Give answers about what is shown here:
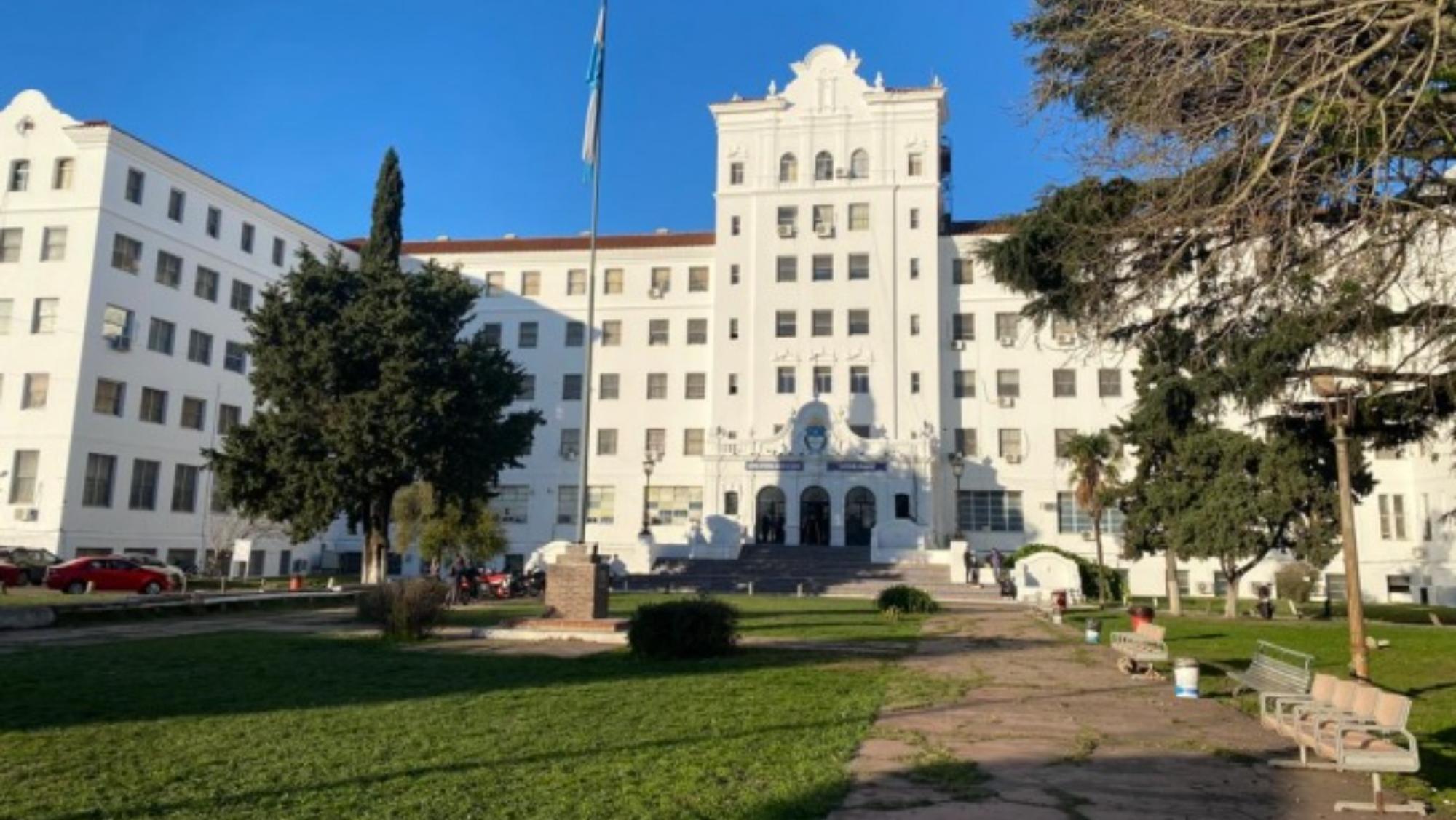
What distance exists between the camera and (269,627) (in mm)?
19391

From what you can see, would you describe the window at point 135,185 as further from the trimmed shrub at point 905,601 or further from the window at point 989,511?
the window at point 989,511

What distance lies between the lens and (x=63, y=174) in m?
42.2

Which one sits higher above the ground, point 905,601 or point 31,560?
point 31,560

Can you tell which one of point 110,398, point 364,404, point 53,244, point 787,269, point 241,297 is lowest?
point 364,404

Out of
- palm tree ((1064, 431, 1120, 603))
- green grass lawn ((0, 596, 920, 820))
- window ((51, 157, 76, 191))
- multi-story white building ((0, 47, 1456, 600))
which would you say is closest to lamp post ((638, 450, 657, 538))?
multi-story white building ((0, 47, 1456, 600))

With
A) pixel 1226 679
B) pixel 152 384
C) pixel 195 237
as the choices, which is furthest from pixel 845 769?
pixel 195 237

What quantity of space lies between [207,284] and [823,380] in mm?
31116

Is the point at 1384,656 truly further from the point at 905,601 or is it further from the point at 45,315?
the point at 45,315

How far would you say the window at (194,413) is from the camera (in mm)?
45688

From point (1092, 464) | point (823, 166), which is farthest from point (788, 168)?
point (1092, 464)

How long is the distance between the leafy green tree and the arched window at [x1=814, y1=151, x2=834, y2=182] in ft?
84.5

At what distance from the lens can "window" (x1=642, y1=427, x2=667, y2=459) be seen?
54.6 m

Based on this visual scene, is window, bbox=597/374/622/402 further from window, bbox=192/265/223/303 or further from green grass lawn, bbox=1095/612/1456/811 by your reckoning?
green grass lawn, bbox=1095/612/1456/811

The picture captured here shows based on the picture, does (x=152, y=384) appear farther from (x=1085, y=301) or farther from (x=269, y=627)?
(x=1085, y=301)
